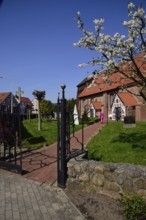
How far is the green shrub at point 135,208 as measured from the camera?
4.75 metres

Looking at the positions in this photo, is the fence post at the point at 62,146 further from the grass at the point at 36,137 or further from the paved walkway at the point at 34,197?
the grass at the point at 36,137

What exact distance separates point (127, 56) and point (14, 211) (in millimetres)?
7987

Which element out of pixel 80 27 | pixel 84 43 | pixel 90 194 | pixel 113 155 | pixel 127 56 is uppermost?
pixel 80 27

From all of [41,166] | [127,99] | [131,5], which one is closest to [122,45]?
[131,5]

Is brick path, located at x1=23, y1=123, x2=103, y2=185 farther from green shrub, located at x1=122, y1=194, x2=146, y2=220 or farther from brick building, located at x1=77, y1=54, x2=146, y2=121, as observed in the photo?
brick building, located at x1=77, y1=54, x2=146, y2=121

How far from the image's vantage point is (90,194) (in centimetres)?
617

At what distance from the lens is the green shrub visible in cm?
475

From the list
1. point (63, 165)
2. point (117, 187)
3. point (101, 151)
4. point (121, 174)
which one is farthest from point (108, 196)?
point (101, 151)

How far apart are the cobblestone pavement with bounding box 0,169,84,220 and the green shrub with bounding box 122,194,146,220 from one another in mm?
1037

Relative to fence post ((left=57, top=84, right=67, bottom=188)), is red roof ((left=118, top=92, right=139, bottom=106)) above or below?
above

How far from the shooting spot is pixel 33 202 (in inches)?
217

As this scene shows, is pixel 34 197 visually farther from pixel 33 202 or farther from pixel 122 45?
pixel 122 45

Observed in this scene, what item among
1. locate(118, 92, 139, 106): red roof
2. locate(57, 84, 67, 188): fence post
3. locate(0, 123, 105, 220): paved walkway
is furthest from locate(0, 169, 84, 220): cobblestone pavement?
locate(118, 92, 139, 106): red roof

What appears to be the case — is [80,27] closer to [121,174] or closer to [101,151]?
[101,151]
